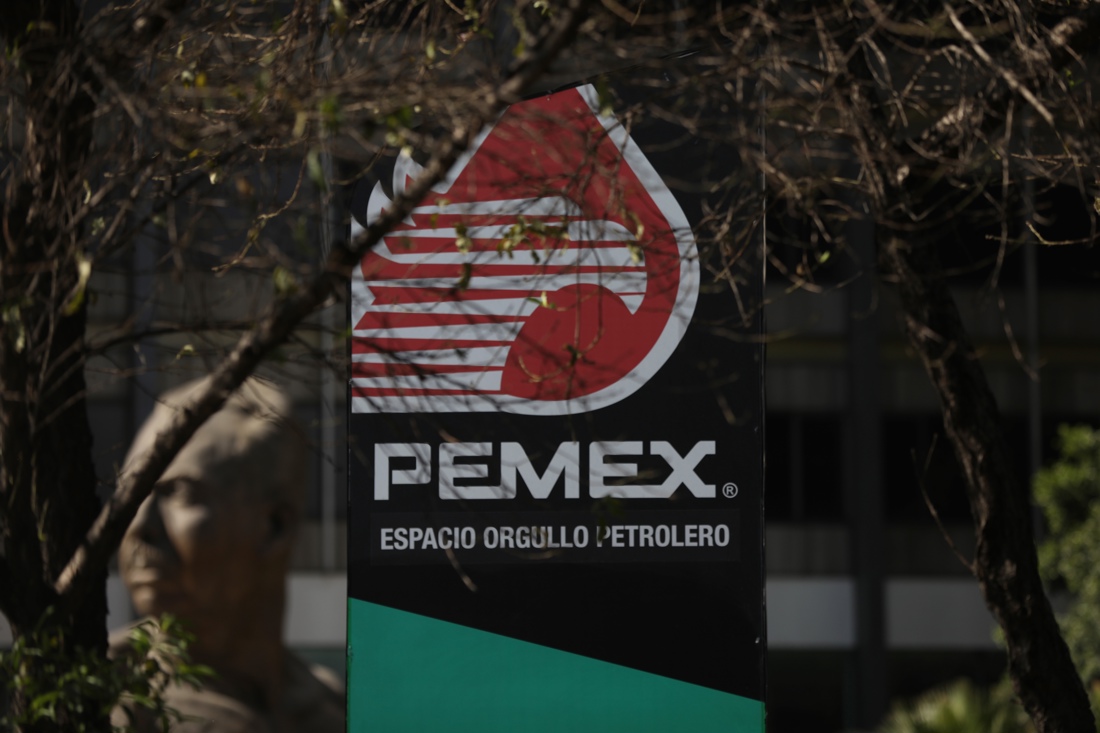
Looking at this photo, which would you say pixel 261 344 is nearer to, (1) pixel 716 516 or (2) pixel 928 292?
(1) pixel 716 516

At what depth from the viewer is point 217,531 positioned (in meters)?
8.93

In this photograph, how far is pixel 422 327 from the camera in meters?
4.96

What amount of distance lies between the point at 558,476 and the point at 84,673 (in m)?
1.67

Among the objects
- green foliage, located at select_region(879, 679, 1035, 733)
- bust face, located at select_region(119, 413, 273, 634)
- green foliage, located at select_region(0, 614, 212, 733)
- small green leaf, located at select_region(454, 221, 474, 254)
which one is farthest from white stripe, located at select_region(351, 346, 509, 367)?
green foliage, located at select_region(879, 679, 1035, 733)

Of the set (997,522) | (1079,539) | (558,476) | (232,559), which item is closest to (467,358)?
(558,476)

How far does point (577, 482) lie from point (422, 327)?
69 cm

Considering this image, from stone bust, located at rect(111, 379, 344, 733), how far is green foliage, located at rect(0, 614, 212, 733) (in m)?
4.75

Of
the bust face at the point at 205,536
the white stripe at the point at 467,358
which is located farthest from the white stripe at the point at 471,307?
the bust face at the point at 205,536

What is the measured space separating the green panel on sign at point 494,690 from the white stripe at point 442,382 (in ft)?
2.27

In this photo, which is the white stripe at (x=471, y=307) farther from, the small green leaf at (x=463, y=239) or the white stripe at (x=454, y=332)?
the small green leaf at (x=463, y=239)

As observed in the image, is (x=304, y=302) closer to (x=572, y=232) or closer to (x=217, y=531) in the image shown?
(x=572, y=232)

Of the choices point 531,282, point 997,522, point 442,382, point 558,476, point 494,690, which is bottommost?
point 494,690

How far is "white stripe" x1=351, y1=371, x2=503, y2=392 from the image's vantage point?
4.90 m

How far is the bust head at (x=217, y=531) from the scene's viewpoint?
8.91 meters
